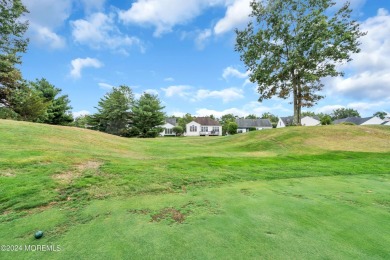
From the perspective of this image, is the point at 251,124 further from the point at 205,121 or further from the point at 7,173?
the point at 7,173

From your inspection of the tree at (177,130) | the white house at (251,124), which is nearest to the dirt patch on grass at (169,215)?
the tree at (177,130)

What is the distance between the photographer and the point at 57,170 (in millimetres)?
6832

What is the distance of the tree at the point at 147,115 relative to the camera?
43.5 metres

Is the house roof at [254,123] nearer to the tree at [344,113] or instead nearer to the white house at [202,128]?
the white house at [202,128]

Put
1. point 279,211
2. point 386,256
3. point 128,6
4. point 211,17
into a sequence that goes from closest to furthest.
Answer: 1. point 386,256
2. point 279,211
3. point 128,6
4. point 211,17

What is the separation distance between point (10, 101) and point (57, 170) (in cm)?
2799

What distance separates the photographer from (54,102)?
123 ft

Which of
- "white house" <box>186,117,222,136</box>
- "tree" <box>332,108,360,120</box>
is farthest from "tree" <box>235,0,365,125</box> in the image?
"tree" <box>332,108,360,120</box>

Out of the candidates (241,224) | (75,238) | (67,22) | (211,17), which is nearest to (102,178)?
(75,238)

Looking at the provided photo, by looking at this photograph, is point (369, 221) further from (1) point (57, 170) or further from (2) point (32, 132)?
(2) point (32, 132)

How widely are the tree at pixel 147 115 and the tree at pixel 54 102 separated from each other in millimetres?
11305

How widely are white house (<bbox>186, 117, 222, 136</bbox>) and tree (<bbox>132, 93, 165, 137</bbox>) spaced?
29.9 m

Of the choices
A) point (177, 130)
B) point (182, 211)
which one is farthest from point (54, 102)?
point (182, 211)

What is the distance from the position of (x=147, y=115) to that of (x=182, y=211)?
39517 mm
